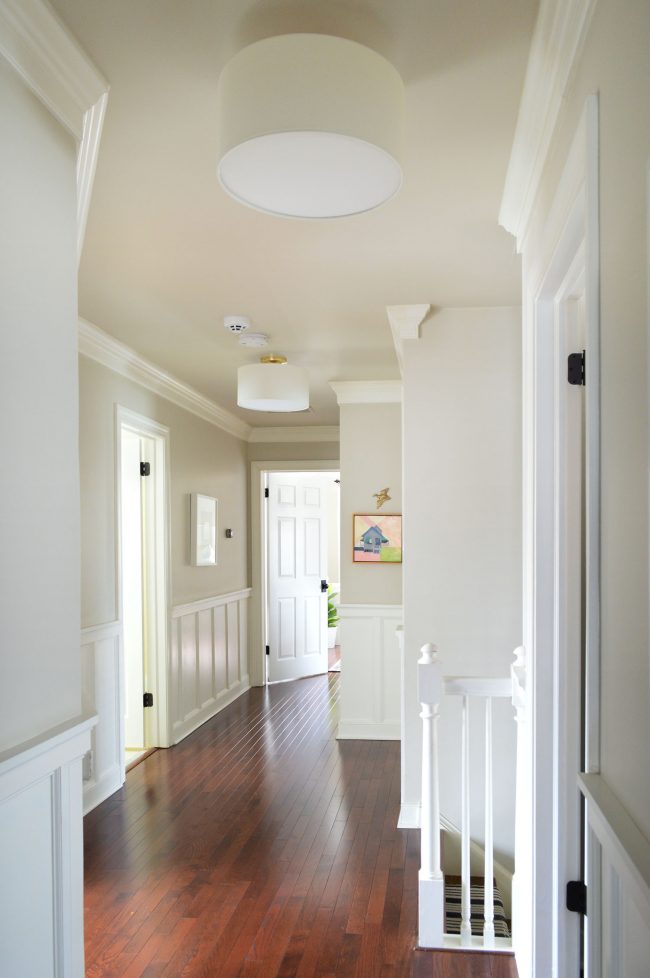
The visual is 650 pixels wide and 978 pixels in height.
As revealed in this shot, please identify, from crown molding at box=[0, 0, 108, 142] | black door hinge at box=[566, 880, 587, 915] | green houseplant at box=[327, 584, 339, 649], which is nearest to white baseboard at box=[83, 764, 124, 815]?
black door hinge at box=[566, 880, 587, 915]

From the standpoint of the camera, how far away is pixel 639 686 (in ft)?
3.69

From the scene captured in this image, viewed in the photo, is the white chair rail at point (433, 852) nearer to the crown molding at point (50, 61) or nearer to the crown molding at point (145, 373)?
the crown molding at point (50, 61)

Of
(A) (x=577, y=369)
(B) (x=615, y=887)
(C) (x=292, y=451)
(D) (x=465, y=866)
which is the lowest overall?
(D) (x=465, y=866)

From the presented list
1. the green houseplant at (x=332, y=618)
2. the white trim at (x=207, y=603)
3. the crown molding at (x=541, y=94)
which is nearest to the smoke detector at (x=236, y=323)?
the crown molding at (x=541, y=94)

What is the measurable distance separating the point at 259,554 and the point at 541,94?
6.51 meters

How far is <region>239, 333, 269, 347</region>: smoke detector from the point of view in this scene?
14.9ft

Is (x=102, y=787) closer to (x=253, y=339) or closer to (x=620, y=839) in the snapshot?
(x=253, y=339)

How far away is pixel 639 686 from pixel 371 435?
5.10 metres

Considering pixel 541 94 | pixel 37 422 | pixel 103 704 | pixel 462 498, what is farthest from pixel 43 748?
pixel 103 704

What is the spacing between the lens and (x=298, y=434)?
27.0 ft

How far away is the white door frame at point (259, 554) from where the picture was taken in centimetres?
812

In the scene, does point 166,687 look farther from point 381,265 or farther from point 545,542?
point 545,542

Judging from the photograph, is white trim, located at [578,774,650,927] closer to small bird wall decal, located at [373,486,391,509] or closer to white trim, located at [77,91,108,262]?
white trim, located at [77,91,108,262]

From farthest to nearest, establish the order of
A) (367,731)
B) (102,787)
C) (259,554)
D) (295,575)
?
(295,575) → (259,554) → (367,731) → (102,787)
